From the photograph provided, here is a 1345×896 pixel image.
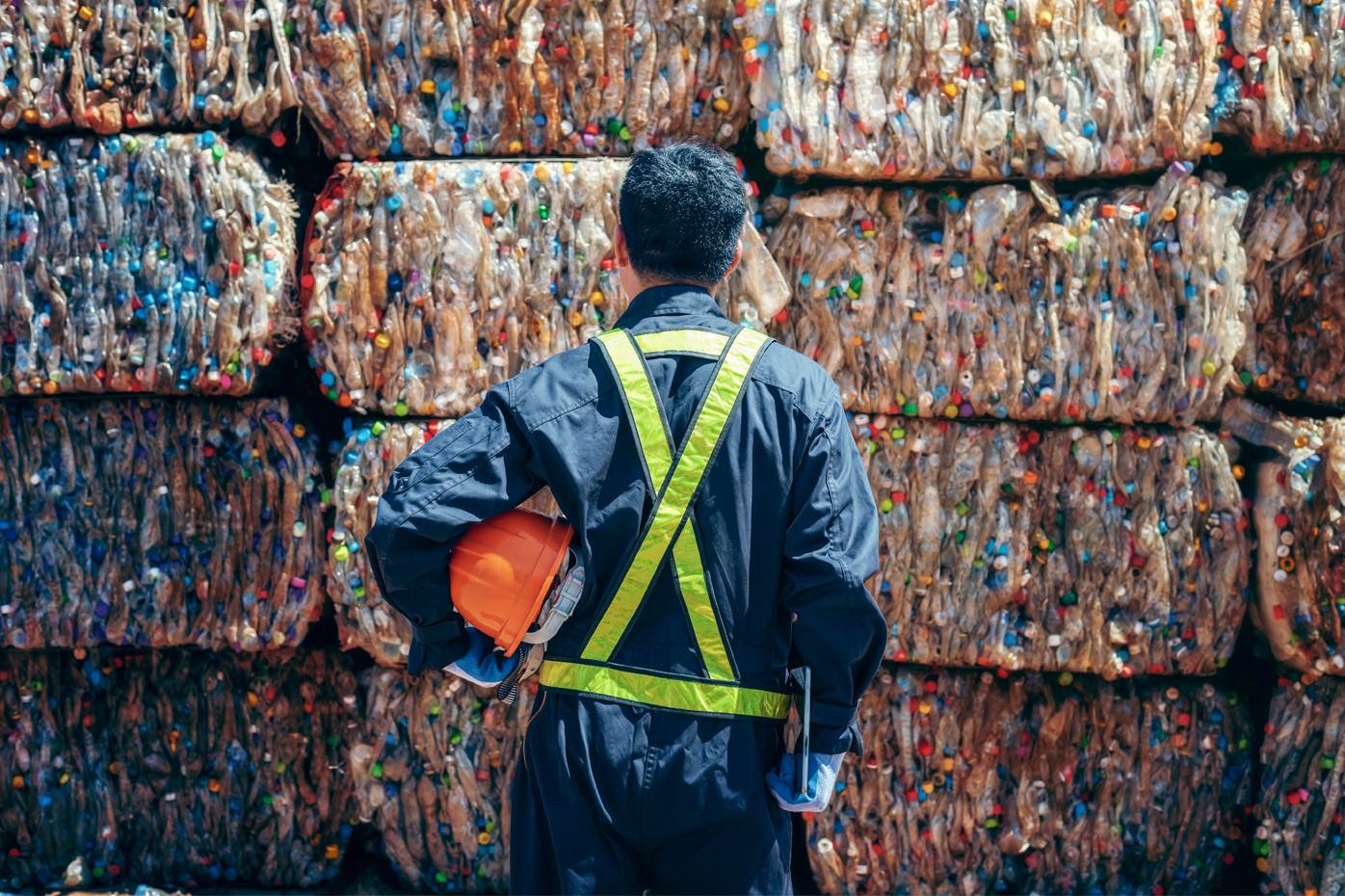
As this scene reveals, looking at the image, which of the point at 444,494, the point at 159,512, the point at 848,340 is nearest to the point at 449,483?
the point at 444,494

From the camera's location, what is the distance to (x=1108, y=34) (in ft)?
9.92

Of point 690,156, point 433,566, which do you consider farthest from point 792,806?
point 690,156

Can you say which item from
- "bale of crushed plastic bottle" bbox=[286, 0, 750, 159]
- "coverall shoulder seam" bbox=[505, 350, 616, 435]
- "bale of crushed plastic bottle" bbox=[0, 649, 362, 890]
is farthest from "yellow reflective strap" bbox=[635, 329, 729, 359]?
"bale of crushed plastic bottle" bbox=[0, 649, 362, 890]

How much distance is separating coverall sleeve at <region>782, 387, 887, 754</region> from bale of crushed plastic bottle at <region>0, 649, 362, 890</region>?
1889 mm

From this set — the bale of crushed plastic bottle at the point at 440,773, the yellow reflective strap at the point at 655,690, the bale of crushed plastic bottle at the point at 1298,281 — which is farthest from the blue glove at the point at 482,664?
the bale of crushed plastic bottle at the point at 1298,281

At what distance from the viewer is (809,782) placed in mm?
2039

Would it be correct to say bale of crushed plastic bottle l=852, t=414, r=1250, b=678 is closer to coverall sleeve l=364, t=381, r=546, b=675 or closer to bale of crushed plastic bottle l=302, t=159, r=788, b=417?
bale of crushed plastic bottle l=302, t=159, r=788, b=417

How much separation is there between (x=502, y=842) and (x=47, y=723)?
154 cm

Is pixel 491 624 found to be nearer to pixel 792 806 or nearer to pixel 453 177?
pixel 792 806

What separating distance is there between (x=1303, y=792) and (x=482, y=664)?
8.56 ft

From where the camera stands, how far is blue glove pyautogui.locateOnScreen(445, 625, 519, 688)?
213cm

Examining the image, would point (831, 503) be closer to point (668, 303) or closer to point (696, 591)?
point (696, 591)

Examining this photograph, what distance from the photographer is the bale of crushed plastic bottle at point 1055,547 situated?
3.15m

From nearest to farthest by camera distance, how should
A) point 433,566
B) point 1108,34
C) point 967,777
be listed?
1. point 433,566
2. point 1108,34
3. point 967,777
